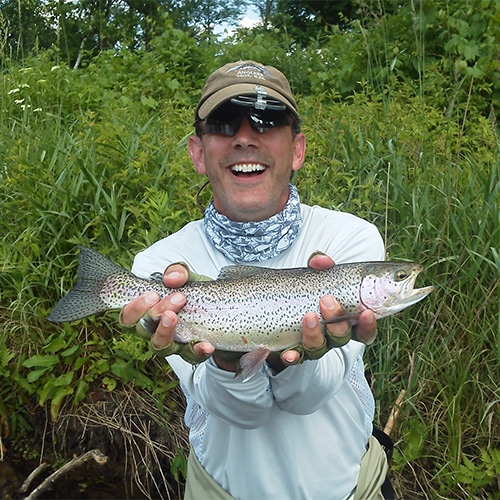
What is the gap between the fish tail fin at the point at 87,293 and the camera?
2143mm

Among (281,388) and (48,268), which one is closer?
(281,388)

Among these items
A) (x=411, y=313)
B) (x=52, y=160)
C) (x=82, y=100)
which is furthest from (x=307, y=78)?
(x=411, y=313)

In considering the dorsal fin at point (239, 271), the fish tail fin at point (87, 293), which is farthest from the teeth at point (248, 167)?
the fish tail fin at point (87, 293)

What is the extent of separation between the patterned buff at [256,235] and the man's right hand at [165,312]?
1.21 feet

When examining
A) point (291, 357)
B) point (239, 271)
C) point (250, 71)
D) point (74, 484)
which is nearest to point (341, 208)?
point (250, 71)

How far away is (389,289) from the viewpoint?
1977 mm

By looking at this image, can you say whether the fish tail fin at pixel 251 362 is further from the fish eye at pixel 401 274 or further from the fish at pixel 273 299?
the fish eye at pixel 401 274

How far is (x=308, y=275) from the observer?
204cm

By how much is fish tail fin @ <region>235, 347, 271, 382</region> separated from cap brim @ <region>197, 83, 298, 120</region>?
98cm

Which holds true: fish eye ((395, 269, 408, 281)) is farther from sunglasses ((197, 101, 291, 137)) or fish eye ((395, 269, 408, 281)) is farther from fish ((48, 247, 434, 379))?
sunglasses ((197, 101, 291, 137))

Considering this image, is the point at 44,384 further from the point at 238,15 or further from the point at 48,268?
the point at 238,15

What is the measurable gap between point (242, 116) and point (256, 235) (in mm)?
454

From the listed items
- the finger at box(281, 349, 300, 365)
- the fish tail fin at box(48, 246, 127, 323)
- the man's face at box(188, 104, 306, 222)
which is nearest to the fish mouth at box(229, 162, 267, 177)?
the man's face at box(188, 104, 306, 222)

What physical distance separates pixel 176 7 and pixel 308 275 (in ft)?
50.7
